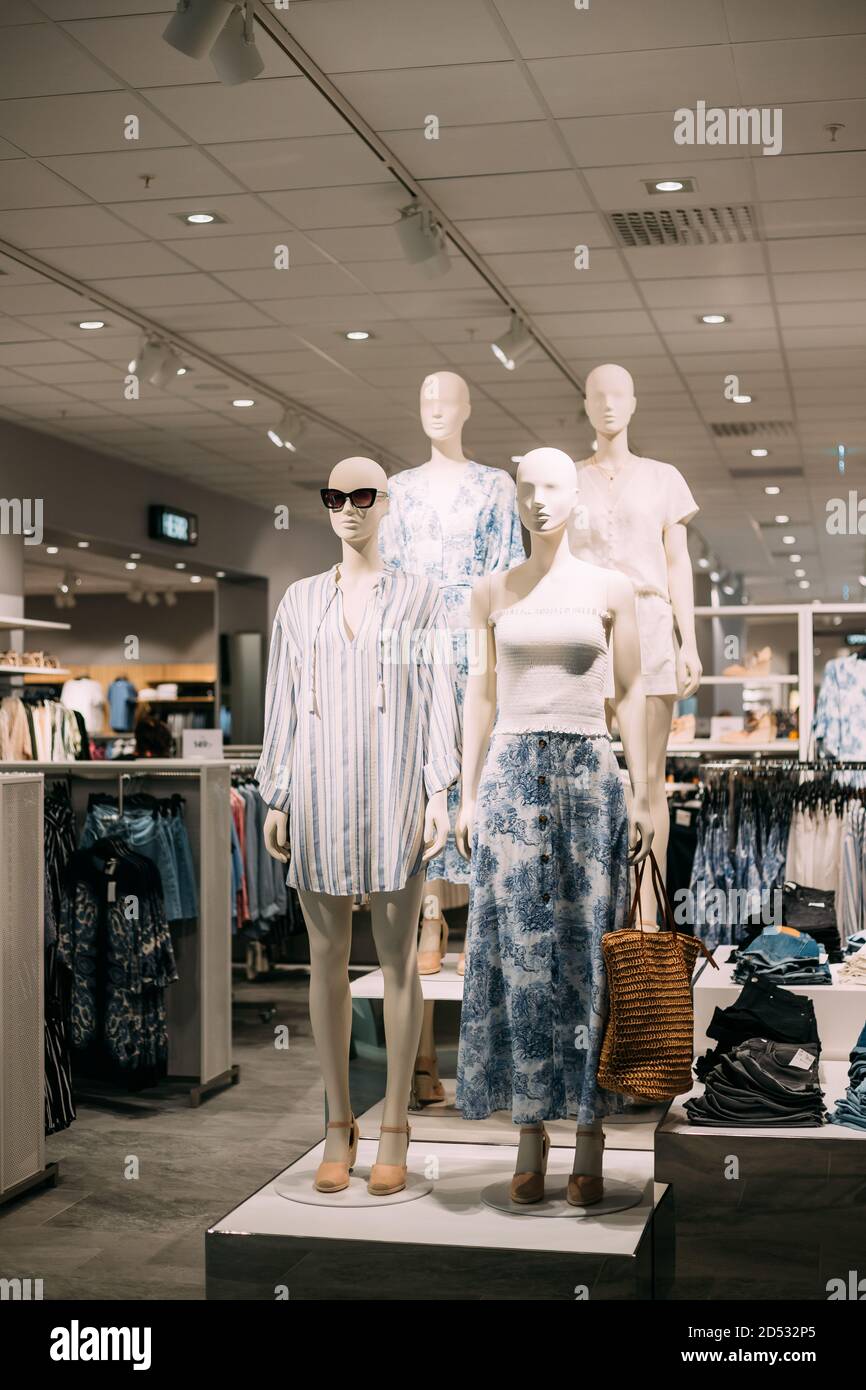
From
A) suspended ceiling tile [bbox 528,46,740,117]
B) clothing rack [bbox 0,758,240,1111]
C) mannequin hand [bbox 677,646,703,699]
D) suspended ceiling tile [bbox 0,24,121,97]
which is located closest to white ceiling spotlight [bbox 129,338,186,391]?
clothing rack [bbox 0,758,240,1111]

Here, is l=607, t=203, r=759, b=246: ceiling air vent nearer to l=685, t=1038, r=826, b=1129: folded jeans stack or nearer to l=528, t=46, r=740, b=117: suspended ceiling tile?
l=528, t=46, r=740, b=117: suspended ceiling tile

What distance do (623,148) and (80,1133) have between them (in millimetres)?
3993

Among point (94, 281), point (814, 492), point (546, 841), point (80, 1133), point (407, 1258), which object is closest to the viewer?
point (407, 1258)

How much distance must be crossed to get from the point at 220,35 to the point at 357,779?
2410 mm

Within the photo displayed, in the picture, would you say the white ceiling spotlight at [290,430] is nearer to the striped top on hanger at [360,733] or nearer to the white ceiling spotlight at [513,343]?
the white ceiling spotlight at [513,343]

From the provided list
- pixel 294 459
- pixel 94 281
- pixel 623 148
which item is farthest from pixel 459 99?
pixel 294 459

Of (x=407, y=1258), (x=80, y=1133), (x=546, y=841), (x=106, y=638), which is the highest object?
(x=106, y=638)

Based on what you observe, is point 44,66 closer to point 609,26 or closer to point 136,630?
point 609,26

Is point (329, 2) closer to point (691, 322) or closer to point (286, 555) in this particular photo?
point (691, 322)

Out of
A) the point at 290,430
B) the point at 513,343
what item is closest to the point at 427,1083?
the point at 513,343

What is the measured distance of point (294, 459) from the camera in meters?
11.5

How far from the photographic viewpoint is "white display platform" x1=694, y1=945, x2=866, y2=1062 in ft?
13.0

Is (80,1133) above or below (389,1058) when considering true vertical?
below

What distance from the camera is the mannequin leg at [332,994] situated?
3072 millimetres
